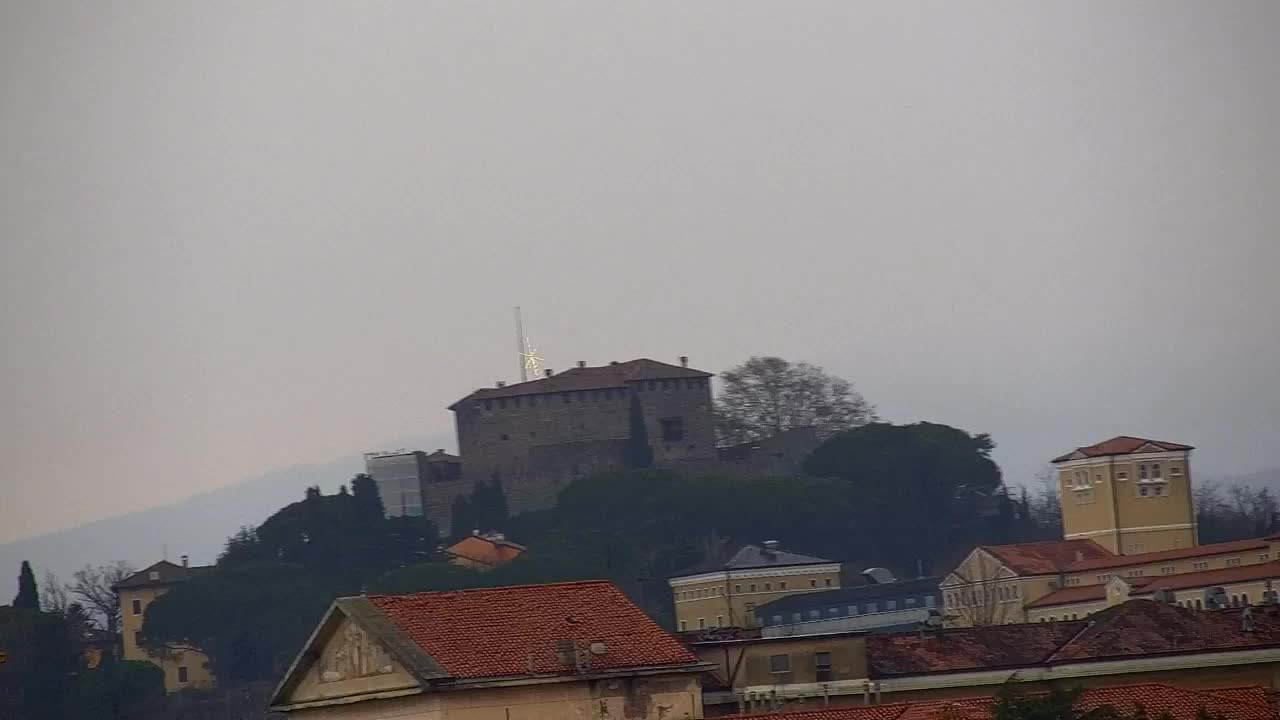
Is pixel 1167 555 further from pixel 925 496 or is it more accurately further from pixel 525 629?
pixel 525 629

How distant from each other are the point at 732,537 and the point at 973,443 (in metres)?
10.7

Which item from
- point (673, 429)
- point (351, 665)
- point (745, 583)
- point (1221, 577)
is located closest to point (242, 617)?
point (745, 583)

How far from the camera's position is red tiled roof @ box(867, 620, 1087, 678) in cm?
3925

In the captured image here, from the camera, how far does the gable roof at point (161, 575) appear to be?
11012 cm

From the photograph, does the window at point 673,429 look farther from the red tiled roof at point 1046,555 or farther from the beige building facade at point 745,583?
the red tiled roof at point 1046,555

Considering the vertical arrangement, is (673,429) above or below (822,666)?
above

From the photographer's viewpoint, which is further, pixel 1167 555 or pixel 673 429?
pixel 673 429

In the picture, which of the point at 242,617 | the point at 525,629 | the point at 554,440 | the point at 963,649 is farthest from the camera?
the point at 554,440

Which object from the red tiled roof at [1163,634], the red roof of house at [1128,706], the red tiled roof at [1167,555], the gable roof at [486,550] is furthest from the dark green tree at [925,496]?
the red roof of house at [1128,706]

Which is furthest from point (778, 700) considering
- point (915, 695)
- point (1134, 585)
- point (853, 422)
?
point (853, 422)

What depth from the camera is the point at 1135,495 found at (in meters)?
102

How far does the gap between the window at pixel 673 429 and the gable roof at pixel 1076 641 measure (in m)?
79.7

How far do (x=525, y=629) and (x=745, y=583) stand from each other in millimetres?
71272

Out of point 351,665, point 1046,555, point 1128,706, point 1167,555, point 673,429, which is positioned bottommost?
point 1128,706
